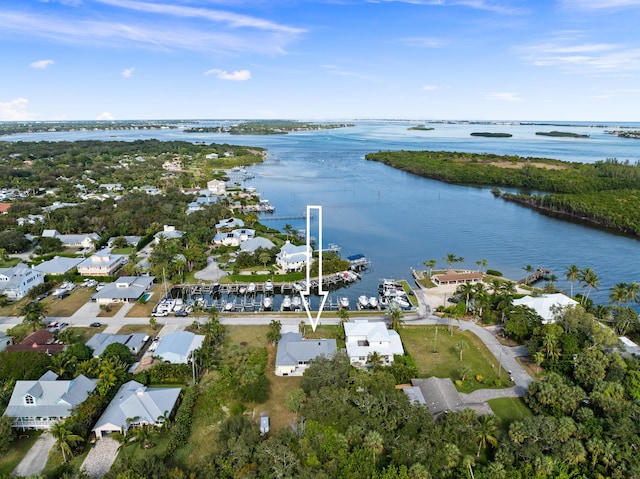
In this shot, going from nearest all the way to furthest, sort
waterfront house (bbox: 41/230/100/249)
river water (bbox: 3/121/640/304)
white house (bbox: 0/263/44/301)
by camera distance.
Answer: white house (bbox: 0/263/44/301) < river water (bbox: 3/121/640/304) < waterfront house (bbox: 41/230/100/249)

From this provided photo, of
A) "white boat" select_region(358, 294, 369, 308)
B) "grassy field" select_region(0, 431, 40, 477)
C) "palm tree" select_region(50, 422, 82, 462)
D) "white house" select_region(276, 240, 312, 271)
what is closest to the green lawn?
"white boat" select_region(358, 294, 369, 308)

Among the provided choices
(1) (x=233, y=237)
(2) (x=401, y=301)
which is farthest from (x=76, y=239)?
(2) (x=401, y=301)

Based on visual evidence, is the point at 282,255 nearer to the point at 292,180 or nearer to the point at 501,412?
the point at 501,412

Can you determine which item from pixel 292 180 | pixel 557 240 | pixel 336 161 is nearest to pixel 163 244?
pixel 557 240

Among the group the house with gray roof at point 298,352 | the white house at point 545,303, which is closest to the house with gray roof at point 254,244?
the house with gray roof at point 298,352

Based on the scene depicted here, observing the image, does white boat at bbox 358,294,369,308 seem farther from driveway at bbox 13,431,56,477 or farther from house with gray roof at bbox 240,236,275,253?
driveway at bbox 13,431,56,477

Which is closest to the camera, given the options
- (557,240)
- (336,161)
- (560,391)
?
(560,391)
